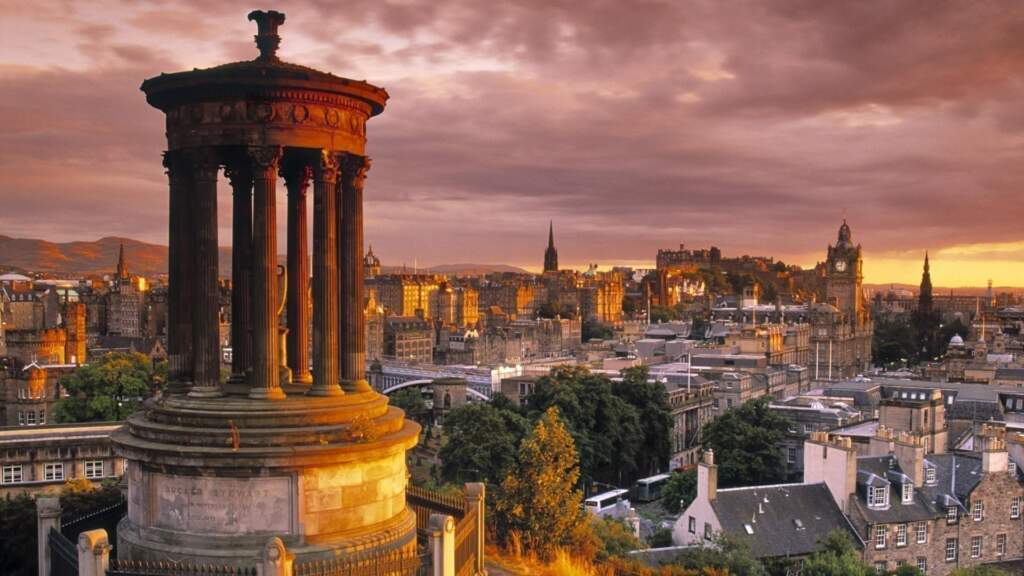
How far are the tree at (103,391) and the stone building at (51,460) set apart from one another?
48.2ft

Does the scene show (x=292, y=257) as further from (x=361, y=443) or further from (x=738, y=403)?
(x=738, y=403)

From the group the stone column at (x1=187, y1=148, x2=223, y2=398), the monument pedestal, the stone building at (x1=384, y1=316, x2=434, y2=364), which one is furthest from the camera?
the stone building at (x1=384, y1=316, x2=434, y2=364)

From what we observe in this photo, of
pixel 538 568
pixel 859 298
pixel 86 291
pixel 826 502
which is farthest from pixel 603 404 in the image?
pixel 86 291

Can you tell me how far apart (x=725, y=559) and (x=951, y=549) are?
56.8 feet

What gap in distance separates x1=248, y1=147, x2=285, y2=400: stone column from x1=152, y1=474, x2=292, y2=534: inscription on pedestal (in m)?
1.51

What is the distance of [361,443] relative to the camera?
1555 cm

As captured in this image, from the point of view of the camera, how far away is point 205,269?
1638 cm

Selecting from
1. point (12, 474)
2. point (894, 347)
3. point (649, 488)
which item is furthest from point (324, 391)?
point (894, 347)

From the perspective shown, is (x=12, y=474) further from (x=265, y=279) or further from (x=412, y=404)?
(x=412, y=404)

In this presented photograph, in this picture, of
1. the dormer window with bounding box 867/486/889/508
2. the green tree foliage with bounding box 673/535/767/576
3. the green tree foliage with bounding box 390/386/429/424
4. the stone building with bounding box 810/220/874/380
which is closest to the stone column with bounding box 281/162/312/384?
the green tree foliage with bounding box 673/535/767/576

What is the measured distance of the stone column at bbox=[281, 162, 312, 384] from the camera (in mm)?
16703

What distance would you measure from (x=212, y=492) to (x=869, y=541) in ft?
108

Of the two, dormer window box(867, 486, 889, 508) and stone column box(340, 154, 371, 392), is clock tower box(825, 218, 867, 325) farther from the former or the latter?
stone column box(340, 154, 371, 392)

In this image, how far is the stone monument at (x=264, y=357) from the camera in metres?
15.0
